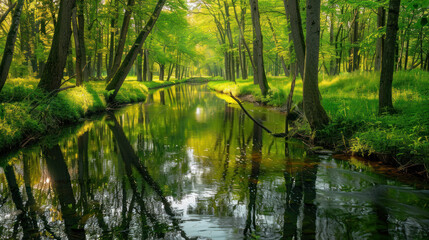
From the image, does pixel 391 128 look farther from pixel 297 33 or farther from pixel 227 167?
pixel 297 33

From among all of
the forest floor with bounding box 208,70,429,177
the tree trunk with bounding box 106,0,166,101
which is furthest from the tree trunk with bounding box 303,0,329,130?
the tree trunk with bounding box 106,0,166,101

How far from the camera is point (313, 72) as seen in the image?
7.00 m

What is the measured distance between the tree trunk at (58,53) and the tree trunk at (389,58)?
10216 millimetres

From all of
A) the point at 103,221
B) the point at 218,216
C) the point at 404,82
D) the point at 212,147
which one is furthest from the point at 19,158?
the point at 404,82

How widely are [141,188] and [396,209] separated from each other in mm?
4037

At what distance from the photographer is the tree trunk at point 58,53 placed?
931cm

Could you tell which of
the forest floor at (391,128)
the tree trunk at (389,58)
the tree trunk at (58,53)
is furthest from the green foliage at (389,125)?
the tree trunk at (58,53)

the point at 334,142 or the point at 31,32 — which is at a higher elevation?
the point at 31,32

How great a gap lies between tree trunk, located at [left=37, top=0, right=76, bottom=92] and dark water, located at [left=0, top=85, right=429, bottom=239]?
291 cm

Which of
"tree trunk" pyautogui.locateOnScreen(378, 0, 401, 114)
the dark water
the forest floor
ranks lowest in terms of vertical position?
the dark water

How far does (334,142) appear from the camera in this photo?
6734mm

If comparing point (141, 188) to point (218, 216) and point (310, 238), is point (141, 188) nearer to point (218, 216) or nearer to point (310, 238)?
point (218, 216)

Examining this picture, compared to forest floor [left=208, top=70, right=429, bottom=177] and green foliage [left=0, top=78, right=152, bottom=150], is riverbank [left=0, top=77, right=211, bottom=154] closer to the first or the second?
green foliage [left=0, top=78, right=152, bottom=150]

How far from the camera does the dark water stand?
329 cm
